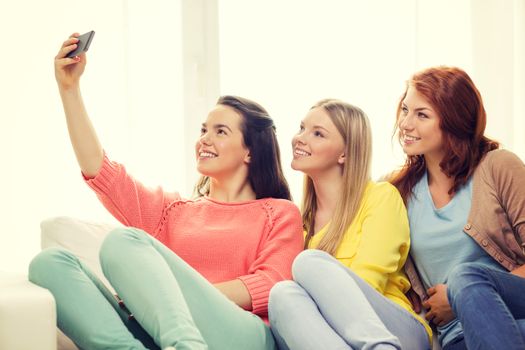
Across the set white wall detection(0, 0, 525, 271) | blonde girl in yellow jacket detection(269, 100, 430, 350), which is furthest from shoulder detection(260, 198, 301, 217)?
white wall detection(0, 0, 525, 271)

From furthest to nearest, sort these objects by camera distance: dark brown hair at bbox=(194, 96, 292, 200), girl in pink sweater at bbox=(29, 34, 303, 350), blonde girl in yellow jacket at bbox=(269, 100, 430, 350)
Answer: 1. dark brown hair at bbox=(194, 96, 292, 200)
2. blonde girl in yellow jacket at bbox=(269, 100, 430, 350)
3. girl in pink sweater at bbox=(29, 34, 303, 350)

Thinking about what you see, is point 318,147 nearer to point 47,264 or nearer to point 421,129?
point 421,129

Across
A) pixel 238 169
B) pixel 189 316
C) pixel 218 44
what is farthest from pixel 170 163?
pixel 189 316

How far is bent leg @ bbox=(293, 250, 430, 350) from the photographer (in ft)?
5.67

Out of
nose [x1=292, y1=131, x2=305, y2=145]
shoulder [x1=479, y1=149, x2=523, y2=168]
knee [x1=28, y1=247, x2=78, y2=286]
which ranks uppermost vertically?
nose [x1=292, y1=131, x2=305, y2=145]

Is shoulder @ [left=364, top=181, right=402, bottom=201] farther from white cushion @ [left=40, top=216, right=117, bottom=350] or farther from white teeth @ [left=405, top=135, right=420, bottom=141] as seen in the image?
white cushion @ [left=40, top=216, right=117, bottom=350]

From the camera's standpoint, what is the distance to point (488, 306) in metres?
1.78

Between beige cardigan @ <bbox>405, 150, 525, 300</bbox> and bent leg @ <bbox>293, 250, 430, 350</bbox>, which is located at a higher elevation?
beige cardigan @ <bbox>405, 150, 525, 300</bbox>

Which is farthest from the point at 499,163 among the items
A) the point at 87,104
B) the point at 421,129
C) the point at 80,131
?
the point at 87,104

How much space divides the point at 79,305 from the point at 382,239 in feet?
2.87

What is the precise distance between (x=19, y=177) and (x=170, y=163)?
651mm

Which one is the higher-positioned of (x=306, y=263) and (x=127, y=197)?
(x=127, y=197)

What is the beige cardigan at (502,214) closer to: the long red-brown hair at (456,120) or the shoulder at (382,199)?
the long red-brown hair at (456,120)

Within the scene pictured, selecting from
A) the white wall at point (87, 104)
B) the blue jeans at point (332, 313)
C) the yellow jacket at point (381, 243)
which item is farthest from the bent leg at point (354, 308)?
the white wall at point (87, 104)
